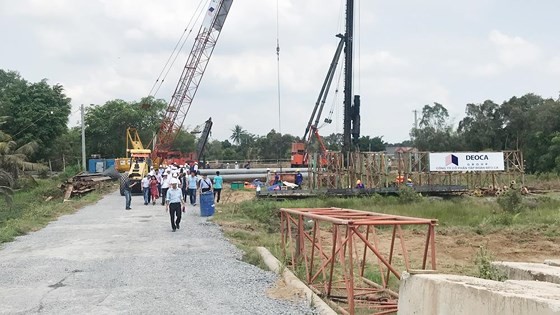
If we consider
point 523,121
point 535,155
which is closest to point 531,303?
point 535,155

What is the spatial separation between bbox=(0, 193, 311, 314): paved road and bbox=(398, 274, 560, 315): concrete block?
2258mm

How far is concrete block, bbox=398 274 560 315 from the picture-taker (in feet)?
16.0

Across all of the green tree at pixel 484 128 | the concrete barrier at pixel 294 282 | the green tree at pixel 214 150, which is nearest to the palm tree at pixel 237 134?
the green tree at pixel 214 150

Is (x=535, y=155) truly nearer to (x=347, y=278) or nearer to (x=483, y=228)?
(x=483, y=228)

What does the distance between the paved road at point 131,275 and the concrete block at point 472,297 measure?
2.26 metres

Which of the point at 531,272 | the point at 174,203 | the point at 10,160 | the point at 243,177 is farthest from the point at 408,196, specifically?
the point at 10,160

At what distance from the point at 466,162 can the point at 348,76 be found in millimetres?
9406

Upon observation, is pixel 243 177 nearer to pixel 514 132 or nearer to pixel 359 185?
pixel 359 185

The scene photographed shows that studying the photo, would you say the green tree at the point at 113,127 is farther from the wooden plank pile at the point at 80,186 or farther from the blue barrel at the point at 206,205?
the blue barrel at the point at 206,205

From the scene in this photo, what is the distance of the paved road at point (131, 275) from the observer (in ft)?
29.3

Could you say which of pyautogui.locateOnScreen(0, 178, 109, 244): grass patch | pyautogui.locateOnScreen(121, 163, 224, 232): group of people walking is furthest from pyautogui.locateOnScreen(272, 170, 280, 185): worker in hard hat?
pyautogui.locateOnScreen(0, 178, 109, 244): grass patch

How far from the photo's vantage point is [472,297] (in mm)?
5539

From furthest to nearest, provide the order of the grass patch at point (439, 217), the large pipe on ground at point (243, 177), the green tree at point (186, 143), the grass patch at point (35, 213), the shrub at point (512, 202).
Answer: the green tree at point (186, 143) → the large pipe on ground at point (243, 177) → the shrub at point (512, 202) → the grass patch at point (35, 213) → the grass patch at point (439, 217)

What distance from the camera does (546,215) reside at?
2516 cm
